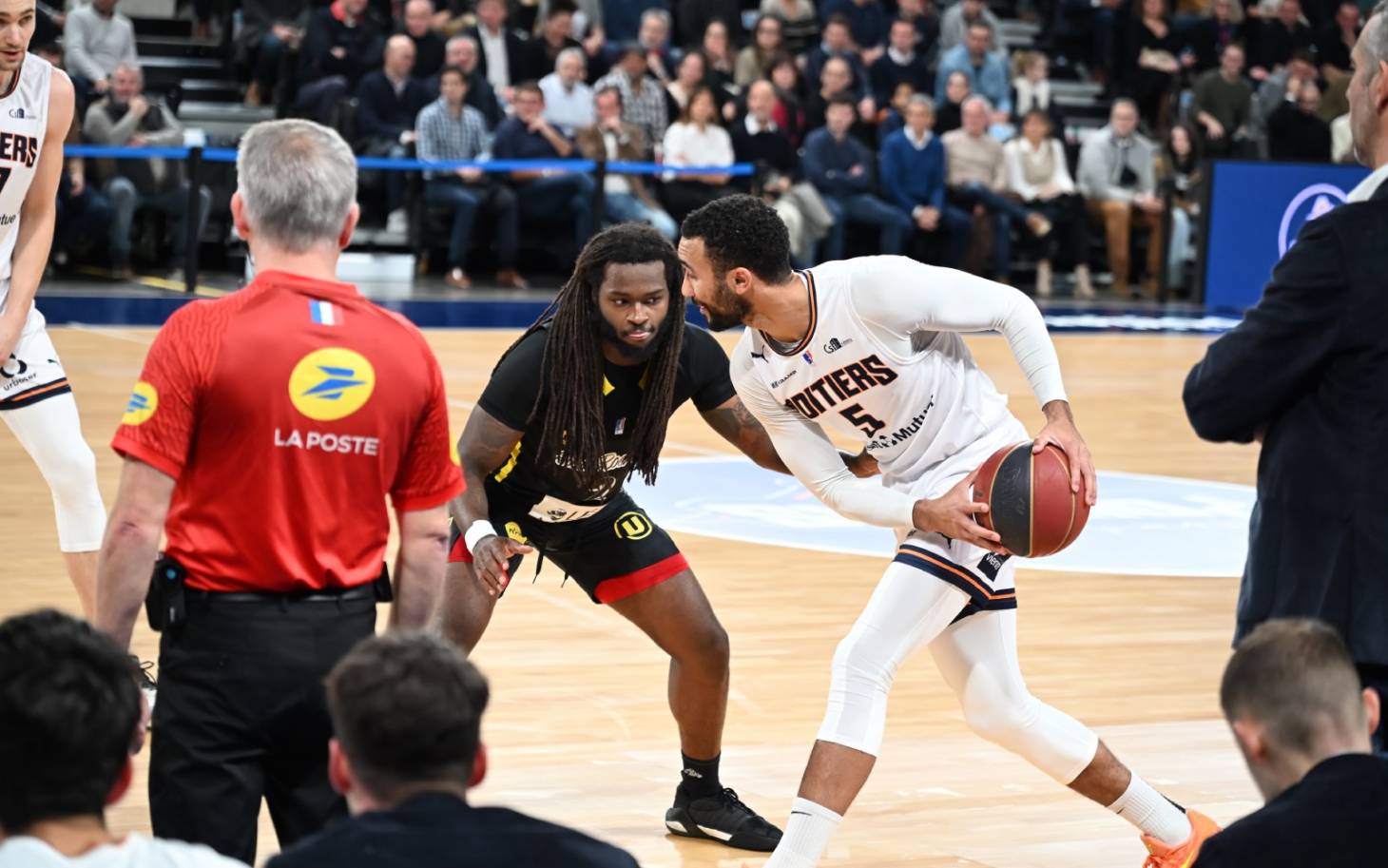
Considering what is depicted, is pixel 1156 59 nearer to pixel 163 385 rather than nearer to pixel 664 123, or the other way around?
pixel 664 123

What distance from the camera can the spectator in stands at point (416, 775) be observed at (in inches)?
101

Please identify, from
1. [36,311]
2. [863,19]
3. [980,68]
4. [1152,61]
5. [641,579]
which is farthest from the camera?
[1152,61]

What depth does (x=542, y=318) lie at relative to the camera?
17.3 ft

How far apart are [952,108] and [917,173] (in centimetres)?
124

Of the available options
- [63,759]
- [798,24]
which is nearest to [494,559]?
[63,759]

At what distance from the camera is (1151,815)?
499cm

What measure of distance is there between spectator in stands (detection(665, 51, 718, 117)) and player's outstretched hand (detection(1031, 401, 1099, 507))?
13398 millimetres

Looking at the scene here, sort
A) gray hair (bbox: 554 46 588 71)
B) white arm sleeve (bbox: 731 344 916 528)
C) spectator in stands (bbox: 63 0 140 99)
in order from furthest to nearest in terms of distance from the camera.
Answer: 1. gray hair (bbox: 554 46 588 71)
2. spectator in stands (bbox: 63 0 140 99)
3. white arm sleeve (bbox: 731 344 916 528)

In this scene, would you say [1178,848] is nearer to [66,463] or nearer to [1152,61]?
[66,463]

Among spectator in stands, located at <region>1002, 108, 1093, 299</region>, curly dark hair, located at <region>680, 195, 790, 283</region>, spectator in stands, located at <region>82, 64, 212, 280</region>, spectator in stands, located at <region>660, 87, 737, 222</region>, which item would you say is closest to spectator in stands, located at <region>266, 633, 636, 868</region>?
curly dark hair, located at <region>680, 195, 790, 283</region>

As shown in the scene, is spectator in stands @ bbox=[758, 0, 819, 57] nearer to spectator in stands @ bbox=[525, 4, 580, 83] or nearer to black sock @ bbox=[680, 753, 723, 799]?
spectator in stands @ bbox=[525, 4, 580, 83]

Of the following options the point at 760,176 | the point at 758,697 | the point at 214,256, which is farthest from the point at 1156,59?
the point at 758,697

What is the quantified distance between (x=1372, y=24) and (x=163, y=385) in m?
2.10

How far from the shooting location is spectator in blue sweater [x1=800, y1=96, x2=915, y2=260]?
1816 centimetres
